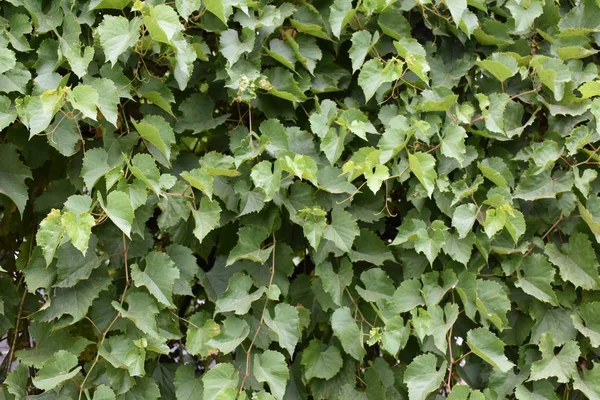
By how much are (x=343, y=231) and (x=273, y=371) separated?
1.26ft

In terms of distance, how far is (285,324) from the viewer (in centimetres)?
158

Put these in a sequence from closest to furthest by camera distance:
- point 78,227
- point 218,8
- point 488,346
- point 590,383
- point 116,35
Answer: point 78,227 < point 116,35 < point 218,8 < point 488,346 < point 590,383

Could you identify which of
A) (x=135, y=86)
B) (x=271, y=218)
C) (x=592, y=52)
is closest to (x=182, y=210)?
(x=271, y=218)

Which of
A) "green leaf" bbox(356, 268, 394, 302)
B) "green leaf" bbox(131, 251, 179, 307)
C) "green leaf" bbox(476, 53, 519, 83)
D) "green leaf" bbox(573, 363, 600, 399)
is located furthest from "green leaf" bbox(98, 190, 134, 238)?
"green leaf" bbox(573, 363, 600, 399)

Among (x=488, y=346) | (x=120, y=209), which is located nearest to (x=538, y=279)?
(x=488, y=346)

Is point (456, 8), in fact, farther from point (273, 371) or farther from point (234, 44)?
point (273, 371)

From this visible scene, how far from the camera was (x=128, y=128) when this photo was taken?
5.15 feet

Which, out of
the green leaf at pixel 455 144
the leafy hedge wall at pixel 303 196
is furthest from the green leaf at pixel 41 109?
the green leaf at pixel 455 144

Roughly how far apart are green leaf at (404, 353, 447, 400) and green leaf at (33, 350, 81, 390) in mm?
795

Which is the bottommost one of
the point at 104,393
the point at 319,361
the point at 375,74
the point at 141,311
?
the point at 319,361

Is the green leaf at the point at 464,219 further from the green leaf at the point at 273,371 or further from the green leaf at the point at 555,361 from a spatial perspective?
the green leaf at the point at 273,371

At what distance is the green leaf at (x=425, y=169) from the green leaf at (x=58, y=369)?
0.93 meters

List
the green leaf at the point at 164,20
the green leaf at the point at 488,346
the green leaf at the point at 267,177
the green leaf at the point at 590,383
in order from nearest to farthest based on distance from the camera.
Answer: the green leaf at the point at 164,20, the green leaf at the point at 267,177, the green leaf at the point at 488,346, the green leaf at the point at 590,383

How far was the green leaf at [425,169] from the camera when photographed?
63.6 inches
